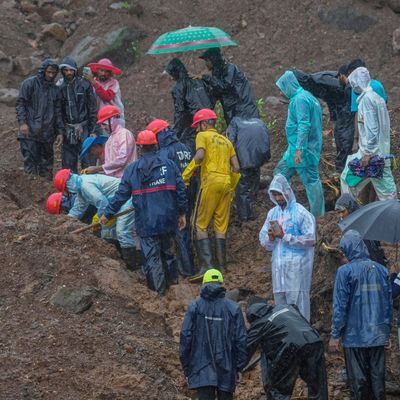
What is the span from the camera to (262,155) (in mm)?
13609

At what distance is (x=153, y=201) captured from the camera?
1195cm

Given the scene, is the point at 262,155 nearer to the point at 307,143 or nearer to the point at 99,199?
the point at 307,143

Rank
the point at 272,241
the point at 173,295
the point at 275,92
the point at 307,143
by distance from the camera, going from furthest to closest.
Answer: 1. the point at 275,92
2. the point at 307,143
3. the point at 173,295
4. the point at 272,241

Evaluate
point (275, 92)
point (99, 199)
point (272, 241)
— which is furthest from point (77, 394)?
point (275, 92)

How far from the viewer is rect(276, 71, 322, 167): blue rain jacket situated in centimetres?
1314

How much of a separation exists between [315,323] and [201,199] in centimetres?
211

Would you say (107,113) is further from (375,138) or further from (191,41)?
(375,138)

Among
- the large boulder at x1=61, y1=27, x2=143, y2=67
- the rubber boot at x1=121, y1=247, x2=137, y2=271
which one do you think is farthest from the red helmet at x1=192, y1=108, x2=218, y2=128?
the large boulder at x1=61, y1=27, x2=143, y2=67

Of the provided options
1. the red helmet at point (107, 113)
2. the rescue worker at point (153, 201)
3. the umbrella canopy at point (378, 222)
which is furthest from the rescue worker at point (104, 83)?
the umbrella canopy at point (378, 222)

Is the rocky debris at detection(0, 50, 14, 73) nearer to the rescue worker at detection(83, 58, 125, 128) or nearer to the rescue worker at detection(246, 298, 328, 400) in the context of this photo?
the rescue worker at detection(83, 58, 125, 128)

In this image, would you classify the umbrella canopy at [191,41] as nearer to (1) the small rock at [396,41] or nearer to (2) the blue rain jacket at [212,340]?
(1) the small rock at [396,41]

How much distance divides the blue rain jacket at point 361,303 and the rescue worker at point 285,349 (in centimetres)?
32

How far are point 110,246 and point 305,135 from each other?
104 inches

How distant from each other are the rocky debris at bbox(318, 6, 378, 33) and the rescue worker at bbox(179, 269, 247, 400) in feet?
34.8
